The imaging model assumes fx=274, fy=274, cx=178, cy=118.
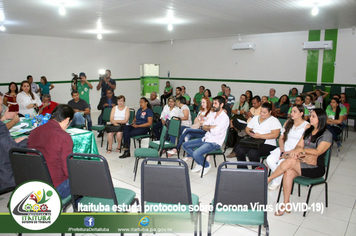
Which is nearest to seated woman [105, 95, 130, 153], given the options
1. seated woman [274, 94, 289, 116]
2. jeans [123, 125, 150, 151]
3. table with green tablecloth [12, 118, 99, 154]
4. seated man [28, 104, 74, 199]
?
jeans [123, 125, 150, 151]

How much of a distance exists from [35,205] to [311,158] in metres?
2.81

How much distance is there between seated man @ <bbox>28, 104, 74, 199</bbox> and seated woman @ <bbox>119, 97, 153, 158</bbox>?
2.75 metres

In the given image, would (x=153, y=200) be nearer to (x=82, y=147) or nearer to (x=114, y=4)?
(x=82, y=147)

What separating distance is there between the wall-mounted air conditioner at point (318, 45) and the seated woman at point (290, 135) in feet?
20.4

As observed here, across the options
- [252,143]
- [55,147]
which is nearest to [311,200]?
[252,143]

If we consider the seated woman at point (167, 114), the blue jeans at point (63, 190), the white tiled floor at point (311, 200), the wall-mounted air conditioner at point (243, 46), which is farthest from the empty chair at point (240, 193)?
the wall-mounted air conditioner at point (243, 46)

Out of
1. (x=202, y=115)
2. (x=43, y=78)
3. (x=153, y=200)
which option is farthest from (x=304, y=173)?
(x=43, y=78)

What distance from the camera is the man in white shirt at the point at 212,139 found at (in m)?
4.16

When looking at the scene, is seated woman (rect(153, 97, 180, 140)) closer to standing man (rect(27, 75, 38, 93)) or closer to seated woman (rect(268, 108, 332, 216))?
seated woman (rect(268, 108, 332, 216))

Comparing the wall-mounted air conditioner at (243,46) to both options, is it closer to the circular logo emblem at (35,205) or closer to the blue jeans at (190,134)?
the blue jeans at (190,134)

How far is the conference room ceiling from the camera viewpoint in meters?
4.76

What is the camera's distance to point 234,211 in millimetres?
2213

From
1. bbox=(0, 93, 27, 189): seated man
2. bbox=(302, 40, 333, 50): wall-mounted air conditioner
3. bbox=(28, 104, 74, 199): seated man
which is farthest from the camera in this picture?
bbox=(302, 40, 333, 50): wall-mounted air conditioner

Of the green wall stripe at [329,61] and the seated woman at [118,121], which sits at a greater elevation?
the green wall stripe at [329,61]
